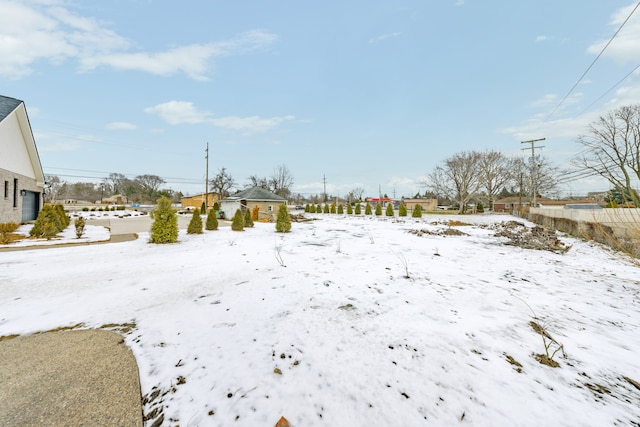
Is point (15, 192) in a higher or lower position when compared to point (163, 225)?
higher

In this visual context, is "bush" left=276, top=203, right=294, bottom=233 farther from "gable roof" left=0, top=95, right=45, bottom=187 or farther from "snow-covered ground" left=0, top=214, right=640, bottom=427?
"gable roof" left=0, top=95, right=45, bottom=187

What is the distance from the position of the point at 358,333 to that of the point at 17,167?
21.4 m

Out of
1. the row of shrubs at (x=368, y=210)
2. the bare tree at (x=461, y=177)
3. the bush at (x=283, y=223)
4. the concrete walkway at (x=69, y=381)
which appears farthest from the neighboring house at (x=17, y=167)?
the bare tree at (x=461, y=177)

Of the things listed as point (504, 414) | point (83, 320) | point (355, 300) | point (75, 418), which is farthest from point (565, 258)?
point (83, 320)

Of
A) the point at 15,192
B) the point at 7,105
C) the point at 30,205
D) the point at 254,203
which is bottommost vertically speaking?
the point at 30,205

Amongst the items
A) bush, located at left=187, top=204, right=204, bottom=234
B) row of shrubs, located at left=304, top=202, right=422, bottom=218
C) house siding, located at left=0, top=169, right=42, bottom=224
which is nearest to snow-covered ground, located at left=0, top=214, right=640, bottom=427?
bush, located at left=187, top=204, right=204, bottom=234

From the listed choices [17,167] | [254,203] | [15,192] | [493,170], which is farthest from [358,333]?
[493,170]

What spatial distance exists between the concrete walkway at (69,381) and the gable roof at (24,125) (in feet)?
53.8

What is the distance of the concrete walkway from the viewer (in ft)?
6.30

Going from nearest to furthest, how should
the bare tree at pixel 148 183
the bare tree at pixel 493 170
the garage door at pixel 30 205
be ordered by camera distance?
the garage door at pixel 30 205, the bare tree at pixel 493 170, the bare tree at pixel 148 183

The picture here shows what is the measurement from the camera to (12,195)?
13.4 metres

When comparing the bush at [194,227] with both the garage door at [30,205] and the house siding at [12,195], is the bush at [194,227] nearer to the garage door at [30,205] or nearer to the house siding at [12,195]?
the house siding at [12,195]

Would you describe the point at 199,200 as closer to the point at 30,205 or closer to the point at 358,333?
the point at 30,205

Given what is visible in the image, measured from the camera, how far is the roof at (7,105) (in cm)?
1227
